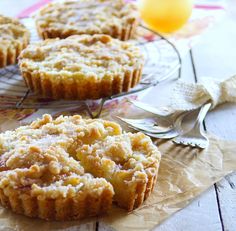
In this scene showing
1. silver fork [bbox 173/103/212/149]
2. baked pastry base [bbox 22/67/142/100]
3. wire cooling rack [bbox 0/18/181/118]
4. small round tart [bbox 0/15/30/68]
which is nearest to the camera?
silver fork [bbox 173/103/212/149]

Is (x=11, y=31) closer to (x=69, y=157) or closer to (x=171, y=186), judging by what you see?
(x=69, y=157)

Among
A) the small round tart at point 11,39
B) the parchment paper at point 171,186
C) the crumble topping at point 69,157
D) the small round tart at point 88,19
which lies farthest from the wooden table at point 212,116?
the small round tart at point 11,39

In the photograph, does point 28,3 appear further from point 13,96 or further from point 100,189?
point 100,189

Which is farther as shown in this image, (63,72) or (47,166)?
(63,72)

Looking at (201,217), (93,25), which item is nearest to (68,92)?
(93,25)

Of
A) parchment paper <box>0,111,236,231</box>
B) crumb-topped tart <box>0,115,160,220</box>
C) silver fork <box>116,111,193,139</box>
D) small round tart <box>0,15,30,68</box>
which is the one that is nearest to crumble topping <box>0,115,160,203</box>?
crumb-topped tart <box>0,115,160,220</box>

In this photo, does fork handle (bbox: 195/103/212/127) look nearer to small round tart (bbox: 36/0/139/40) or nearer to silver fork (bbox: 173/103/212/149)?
silver fork (bbox: 173/103/212/149)
